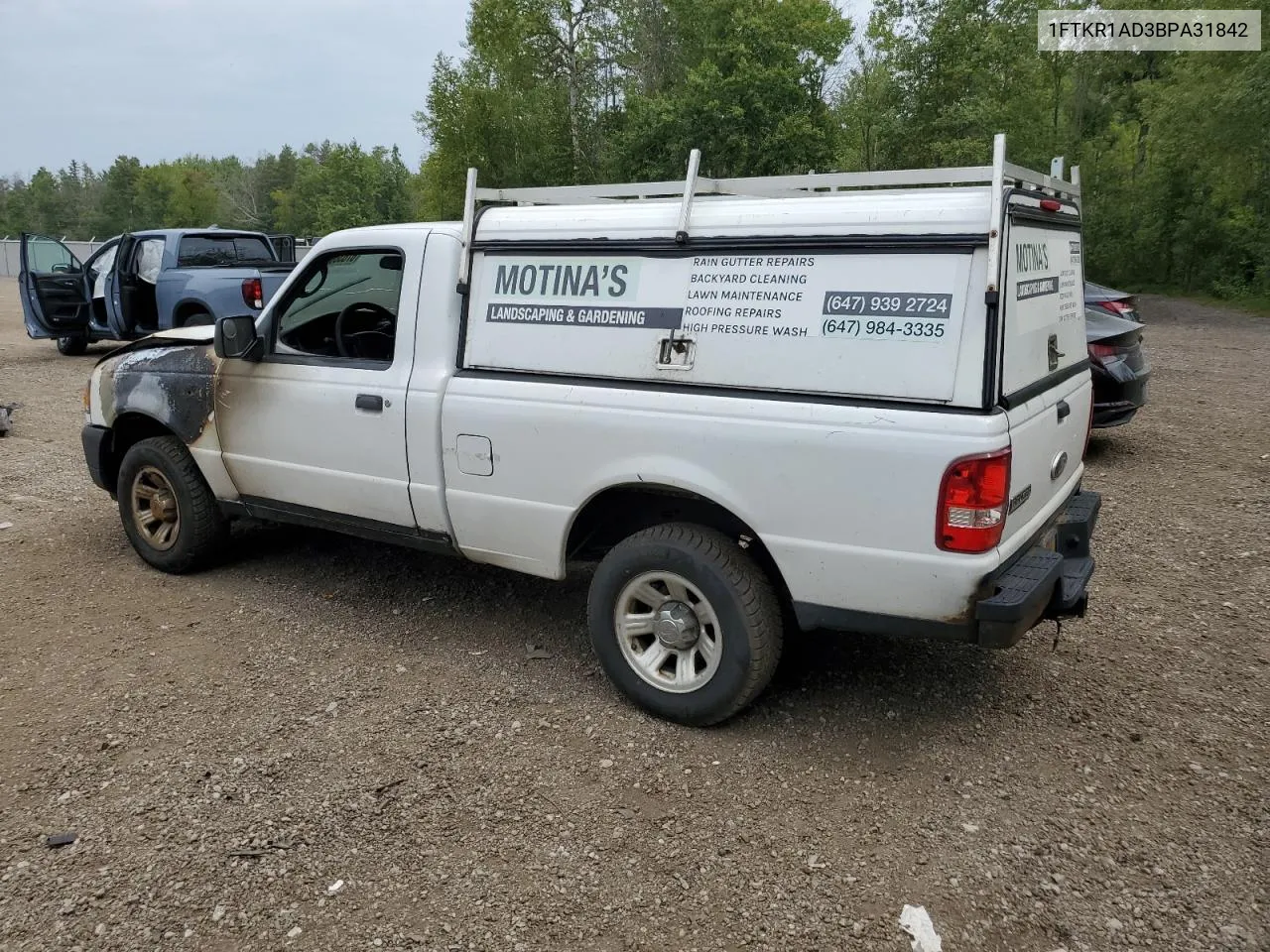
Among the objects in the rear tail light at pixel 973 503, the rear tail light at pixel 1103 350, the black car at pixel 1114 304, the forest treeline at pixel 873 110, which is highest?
the forest treeline at pixel 873 110

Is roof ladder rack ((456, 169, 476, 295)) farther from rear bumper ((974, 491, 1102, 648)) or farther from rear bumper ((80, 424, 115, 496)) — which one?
rear bumper ((80, 424, 115, 496))

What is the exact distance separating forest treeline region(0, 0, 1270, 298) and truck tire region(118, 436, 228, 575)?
2407 centimetres

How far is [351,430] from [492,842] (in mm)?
2056

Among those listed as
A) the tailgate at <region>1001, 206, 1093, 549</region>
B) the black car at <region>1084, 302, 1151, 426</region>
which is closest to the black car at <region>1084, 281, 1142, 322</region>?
the black car at <region>1084, 302, 1151, 426</region>

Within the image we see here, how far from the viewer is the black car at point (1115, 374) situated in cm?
757

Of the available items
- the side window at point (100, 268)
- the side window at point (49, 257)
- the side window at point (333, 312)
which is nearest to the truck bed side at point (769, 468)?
the side window at point (333, 312)

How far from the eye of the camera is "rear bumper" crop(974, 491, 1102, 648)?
3045 millimetres

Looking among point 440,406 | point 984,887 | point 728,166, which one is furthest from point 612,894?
point 728,166

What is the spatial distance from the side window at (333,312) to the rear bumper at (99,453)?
1.56 metres

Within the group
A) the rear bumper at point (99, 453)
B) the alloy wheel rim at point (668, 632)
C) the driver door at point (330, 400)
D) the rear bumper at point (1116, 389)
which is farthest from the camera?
the rear bumper at point (1116, 389)

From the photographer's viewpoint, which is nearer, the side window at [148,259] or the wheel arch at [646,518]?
the wheel arch at [646,518]

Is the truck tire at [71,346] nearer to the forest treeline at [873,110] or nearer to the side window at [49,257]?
the side window at [49,257]

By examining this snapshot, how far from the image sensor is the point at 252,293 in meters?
11.9

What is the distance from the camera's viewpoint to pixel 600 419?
141 inches
